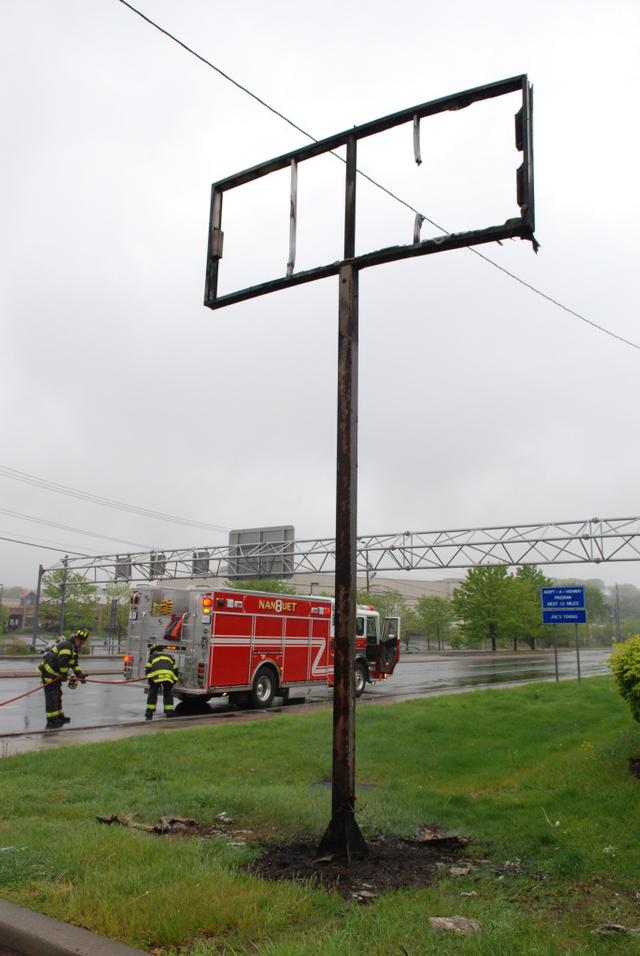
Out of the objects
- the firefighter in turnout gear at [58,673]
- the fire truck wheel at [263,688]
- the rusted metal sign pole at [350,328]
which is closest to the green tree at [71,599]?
the fire truck wheel at [263,688]

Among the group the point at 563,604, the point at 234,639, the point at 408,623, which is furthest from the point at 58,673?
the point at 408,623

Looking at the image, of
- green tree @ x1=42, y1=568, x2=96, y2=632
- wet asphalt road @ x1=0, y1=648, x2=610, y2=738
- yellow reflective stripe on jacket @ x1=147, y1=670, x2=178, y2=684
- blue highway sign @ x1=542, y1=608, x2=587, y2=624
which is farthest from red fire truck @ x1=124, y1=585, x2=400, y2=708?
green tree @ x1=42, y1=568, x2=96, y2=632

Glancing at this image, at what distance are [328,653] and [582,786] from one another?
13283 mm

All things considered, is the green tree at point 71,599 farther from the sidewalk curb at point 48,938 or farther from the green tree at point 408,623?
the sidewalk curb at point 48,938

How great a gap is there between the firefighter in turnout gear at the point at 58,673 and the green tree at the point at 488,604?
48537 mm

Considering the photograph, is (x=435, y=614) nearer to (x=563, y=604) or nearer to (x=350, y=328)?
(x=563, y=604)

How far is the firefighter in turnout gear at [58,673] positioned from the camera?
13266 millimetres

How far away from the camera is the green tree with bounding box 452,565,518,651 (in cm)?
5931

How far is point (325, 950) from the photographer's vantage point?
3.39 meters

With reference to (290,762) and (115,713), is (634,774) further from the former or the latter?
(115,713)

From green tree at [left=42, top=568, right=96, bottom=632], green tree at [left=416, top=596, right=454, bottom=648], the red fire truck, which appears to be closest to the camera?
the red fire truck

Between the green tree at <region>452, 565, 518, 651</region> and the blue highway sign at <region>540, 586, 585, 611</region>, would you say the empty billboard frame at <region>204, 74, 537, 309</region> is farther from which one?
the green tree at <region>452, 565, 518, 651</region>

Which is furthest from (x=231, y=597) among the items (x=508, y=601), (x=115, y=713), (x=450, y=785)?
(x=508, y=601)

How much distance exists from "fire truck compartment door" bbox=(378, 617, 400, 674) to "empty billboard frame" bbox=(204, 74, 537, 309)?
52.2 ft
